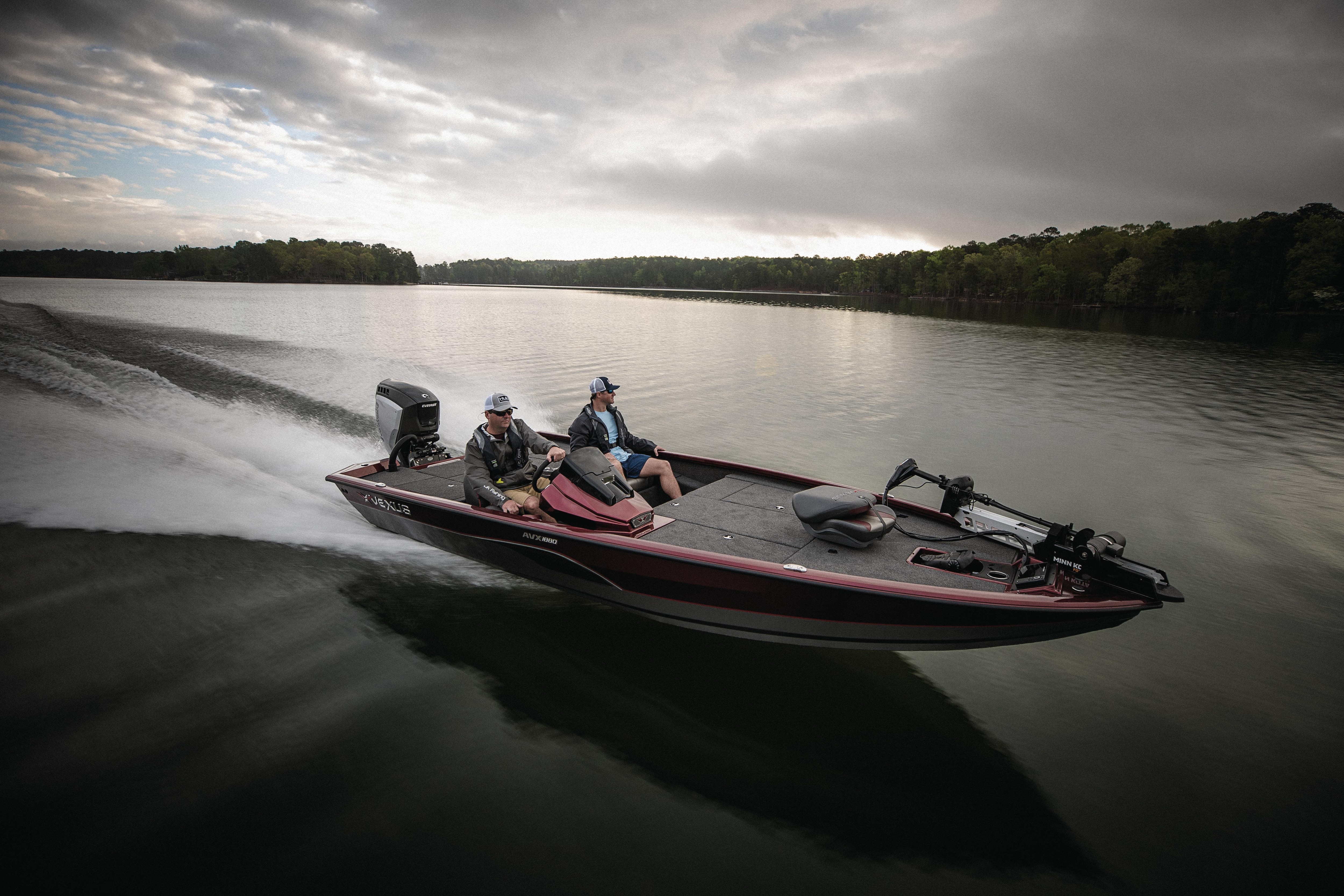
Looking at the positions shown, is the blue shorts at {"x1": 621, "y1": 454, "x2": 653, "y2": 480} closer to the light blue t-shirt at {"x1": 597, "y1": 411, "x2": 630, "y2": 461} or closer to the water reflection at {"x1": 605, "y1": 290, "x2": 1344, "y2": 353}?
the light blue t-shirt at {"x1": 597, "y1": 411, "x2": 630, "y2": 461}

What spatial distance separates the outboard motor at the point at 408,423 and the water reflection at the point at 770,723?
6.25ft

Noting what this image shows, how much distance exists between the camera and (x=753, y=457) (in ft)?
35.4

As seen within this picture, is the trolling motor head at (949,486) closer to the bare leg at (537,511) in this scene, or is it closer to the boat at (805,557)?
the boat at (805,557)

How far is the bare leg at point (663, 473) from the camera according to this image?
645cm

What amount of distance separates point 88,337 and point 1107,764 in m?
27.4

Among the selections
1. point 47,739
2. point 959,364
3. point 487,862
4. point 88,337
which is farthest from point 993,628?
point 88,337

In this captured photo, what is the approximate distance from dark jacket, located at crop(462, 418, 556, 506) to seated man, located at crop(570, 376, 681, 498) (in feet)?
1.27

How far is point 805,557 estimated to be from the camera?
15.0 feet

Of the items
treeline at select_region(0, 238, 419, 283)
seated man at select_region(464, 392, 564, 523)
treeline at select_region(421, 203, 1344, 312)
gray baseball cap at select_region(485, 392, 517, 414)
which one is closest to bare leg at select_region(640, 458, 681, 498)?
seated man at select_region(464, 392, 564, 523)

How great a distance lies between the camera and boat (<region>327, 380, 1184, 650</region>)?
3.87 metres

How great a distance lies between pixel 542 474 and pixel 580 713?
249cm

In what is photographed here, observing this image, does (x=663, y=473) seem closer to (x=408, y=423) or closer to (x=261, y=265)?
(x=408, y=423)

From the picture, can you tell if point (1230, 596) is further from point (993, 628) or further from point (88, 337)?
point (88, 337)

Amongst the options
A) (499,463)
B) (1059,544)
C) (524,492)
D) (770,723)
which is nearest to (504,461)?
(499,463)
